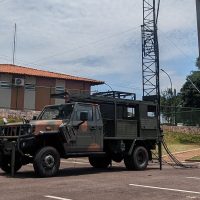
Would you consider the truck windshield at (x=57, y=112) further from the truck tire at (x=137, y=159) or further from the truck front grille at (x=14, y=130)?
the truck tire at (x=137, y=159)

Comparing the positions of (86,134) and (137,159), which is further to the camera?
(137,159)

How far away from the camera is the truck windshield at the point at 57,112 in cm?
1559

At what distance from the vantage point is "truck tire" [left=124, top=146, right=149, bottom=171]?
57.9 feet

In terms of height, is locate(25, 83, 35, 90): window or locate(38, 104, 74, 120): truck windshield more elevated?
locate(25, 83, 35, 90): window

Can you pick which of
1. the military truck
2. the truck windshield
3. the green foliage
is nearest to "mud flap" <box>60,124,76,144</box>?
the military truck

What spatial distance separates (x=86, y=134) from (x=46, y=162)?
6.53 feet

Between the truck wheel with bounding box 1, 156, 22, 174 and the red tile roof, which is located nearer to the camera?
the truck wheel with bounding box 1, 156, 22, 174

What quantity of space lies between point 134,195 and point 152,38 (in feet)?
117

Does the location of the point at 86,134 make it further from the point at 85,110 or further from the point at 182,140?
the point at 182,140

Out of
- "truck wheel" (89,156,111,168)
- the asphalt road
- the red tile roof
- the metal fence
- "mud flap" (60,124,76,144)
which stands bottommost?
the asphalt road

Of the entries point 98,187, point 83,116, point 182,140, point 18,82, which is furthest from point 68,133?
point 18,82

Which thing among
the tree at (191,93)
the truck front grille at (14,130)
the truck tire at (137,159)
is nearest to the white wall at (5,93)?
the truck tire at (137,159)

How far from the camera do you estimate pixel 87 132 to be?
52.0 ft

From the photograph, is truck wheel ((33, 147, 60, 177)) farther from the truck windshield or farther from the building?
the building
